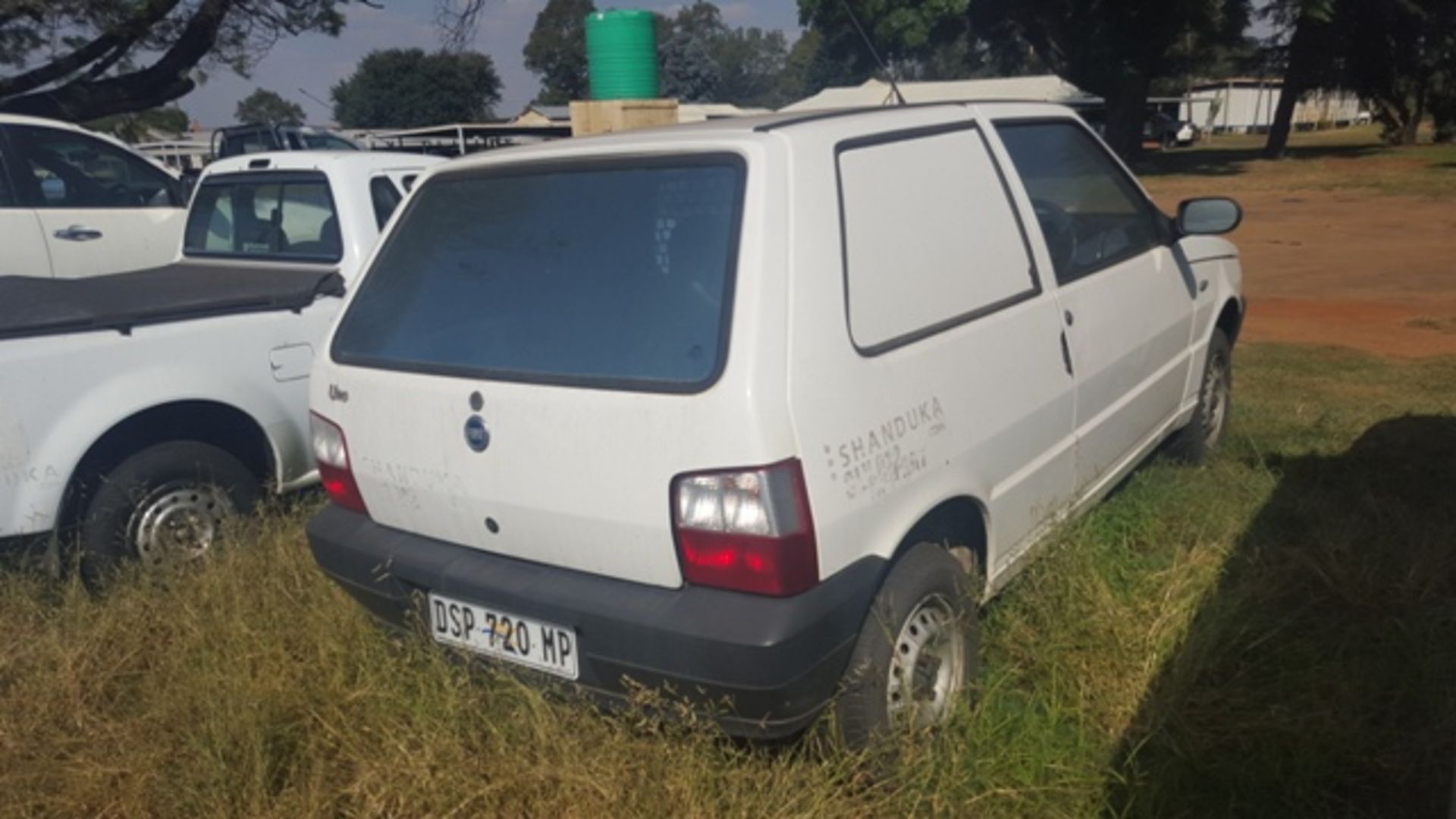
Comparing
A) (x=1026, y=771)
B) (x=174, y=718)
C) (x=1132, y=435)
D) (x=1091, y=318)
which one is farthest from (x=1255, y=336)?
(x=174, y=718)

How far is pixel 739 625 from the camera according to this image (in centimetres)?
242

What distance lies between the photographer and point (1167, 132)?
49.9 m

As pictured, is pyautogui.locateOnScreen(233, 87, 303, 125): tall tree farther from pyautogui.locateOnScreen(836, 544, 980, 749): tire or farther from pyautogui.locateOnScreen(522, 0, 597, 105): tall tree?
pyautogui.locateOnScreen(836, 544, 980, 749): tire

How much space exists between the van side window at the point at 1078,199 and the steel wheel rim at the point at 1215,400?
1.00 metres

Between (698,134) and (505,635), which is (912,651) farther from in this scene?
(698,134)

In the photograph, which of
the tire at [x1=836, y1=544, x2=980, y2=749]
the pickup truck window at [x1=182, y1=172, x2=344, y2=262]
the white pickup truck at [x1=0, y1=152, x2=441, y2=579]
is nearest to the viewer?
the tire at [x1=836, y1=544, x2=980, y2=749]

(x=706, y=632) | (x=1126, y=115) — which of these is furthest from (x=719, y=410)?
(x=1126, y=115)

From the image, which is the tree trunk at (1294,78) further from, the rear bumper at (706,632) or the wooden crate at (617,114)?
the rear bumper at (706,632)

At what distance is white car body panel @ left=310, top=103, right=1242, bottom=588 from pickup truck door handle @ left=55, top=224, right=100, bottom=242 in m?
5.20

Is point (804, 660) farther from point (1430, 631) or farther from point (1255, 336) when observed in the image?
point (1255, 336)

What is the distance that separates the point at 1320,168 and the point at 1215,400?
2738cm

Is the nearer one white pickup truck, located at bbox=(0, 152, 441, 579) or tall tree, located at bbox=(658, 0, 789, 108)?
white pickup truck, located at bbox=(0, 152, 441, 579)

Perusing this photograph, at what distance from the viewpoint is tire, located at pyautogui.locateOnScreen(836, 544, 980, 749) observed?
2.67 m

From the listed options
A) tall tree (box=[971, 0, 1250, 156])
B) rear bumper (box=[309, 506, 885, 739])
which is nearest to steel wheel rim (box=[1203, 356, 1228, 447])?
rear bumper (box=[309, 506, 885, 739])
